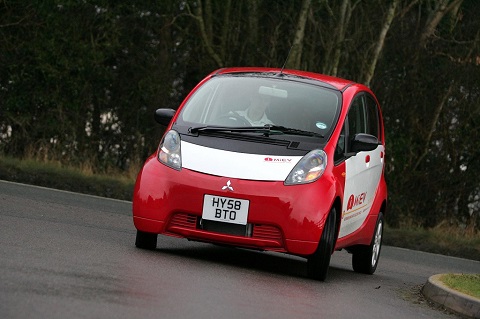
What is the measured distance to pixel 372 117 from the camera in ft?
47.8

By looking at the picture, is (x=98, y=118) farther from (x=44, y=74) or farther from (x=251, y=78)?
(x=251, y=78)

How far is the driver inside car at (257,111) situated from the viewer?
41.9ft

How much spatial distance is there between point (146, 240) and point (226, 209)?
Result: 119cm

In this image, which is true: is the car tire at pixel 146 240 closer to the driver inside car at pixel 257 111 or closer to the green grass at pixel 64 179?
the driver inside car at pixel 257 111

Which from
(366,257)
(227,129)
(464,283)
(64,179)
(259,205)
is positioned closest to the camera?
(259,205)

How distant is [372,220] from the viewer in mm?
14164

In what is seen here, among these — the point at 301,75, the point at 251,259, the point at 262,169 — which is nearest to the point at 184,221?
the point at 262,169

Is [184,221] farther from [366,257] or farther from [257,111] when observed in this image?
[366,257]

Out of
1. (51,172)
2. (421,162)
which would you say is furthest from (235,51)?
(51,172)

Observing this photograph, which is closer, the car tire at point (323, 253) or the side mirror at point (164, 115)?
the car tire at point (323, 253)

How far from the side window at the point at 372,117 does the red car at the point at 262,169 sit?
0.80 metres

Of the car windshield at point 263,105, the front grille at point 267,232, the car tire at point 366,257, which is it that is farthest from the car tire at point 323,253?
the car tire at point 366,257

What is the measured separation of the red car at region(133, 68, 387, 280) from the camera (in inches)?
464

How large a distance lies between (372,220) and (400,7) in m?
19.0
